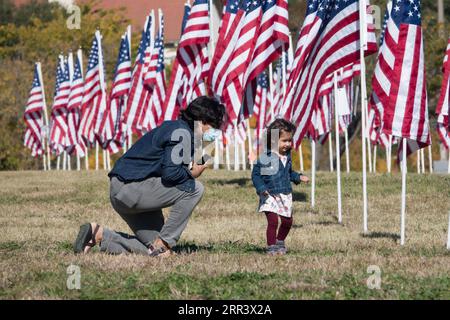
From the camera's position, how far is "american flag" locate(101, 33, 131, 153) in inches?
1302

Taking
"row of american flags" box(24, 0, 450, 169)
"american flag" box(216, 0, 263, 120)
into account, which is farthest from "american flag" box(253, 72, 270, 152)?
"american flag" box(216, 0, 263, 120)

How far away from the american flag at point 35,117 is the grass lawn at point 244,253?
49.3 ft

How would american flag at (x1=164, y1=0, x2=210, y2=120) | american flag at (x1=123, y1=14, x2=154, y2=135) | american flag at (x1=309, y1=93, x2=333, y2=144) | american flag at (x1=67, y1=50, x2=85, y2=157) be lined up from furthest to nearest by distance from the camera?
american flag at (x1=67, y1=50, x2=85, y2=157) → american flag at (x1=123, y1=14, x2=154, y2=135) → american flag at (x1=164, y1=0, x2=210, y2=120) → american flag at (x1=309, y1=93, x2=333, y2=144)

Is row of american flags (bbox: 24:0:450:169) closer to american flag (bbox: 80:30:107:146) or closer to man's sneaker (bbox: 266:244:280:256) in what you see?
american flag (bbox: 80:30:107:146)

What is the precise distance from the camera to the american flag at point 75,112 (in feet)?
118

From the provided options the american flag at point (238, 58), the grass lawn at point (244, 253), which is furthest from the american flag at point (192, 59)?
the american flag at point (238, 58)

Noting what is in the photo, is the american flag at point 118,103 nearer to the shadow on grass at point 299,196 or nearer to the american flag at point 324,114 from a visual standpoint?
the shadow on grass at point 299,196

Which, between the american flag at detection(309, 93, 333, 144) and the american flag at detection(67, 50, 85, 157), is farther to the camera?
the american flag at detection(67, 50, 85, 157)

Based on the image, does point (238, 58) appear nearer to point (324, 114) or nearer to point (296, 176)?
point (324, 114)

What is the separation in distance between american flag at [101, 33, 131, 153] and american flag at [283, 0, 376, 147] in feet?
55.0

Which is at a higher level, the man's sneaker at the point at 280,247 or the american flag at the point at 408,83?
the american flag at the point at 408,83

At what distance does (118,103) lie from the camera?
1399 inches
